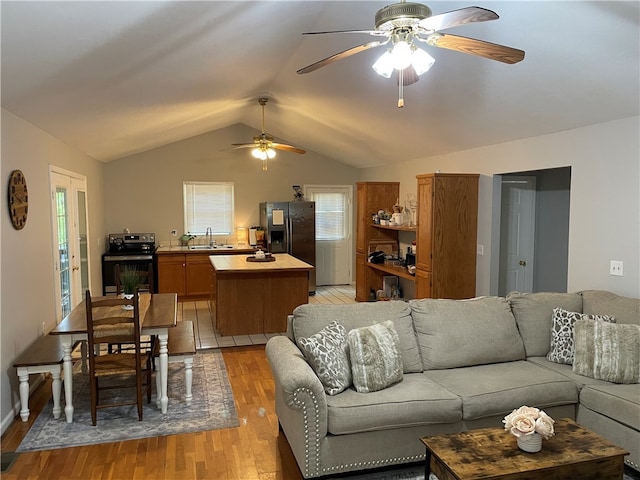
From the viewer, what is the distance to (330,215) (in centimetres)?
910

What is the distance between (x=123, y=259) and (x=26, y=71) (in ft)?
15.6

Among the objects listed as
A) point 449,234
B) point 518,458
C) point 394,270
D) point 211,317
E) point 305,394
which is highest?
point 449,234

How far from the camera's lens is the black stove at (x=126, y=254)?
7242 mm

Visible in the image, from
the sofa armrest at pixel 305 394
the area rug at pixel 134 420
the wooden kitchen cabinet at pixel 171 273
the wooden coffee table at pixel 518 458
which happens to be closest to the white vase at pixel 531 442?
the wooden coffee table at pixel 518 458

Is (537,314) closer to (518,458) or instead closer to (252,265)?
(518,458)

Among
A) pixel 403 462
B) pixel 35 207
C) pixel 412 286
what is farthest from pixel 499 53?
pixel 412 286

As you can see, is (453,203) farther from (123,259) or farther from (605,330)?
(123,259)

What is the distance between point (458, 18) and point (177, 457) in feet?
9.76

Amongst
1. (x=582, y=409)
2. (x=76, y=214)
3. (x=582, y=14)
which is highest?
(x=582, y=14)

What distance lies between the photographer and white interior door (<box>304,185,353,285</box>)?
9047mm

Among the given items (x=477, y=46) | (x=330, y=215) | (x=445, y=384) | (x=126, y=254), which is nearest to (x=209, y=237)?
(x=126, y=254)

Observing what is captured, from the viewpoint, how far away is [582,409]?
10.1ft

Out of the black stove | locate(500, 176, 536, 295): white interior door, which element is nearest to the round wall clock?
the black stove

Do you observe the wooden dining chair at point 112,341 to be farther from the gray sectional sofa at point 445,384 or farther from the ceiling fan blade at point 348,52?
the ceiling fan blade at point 348,52
